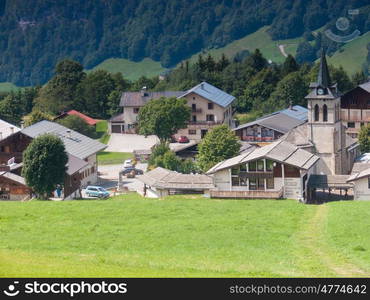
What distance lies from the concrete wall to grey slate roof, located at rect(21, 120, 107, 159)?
23.2m

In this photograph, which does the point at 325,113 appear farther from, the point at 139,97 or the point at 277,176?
the point at 139,97

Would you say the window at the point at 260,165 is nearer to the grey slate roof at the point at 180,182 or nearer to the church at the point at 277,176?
the church at the point at 277,176

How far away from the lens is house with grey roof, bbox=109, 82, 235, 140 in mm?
111188

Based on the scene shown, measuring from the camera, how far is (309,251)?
45.9 m

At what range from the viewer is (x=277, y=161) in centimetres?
7275

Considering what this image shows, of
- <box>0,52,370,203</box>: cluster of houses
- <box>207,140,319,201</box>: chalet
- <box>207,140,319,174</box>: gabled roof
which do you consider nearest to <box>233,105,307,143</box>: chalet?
<box>0,52,370,203</box>: cluster of houses

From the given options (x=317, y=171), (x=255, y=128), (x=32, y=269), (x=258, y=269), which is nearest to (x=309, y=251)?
(x=258, y=269)

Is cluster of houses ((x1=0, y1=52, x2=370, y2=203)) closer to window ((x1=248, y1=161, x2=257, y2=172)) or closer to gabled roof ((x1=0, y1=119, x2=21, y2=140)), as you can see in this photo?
window ((x1=248, y1=161, x2=257, y2=172))

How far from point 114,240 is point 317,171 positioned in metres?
34.8

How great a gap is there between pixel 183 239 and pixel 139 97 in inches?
2761

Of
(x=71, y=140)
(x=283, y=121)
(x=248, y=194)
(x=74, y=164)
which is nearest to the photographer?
(x=248, y=194)

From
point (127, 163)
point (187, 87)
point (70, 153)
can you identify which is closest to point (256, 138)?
point (127, 163)

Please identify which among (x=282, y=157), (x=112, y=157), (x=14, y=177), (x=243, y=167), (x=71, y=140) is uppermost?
(x=71, y=140)

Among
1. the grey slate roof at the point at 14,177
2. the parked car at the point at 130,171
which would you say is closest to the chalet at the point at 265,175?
the grey slate roof at the point at 14,177
